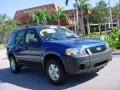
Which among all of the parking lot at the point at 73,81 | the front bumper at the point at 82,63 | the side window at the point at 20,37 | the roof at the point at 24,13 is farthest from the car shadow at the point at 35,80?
Answer: the roof at the point at 24,13

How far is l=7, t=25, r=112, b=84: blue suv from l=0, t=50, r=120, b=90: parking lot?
1.14 feet

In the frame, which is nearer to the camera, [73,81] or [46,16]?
[73,81]

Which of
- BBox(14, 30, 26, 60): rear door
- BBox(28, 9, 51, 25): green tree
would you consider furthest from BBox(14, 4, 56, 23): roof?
BBox(14, 30, 26, 60): rear door

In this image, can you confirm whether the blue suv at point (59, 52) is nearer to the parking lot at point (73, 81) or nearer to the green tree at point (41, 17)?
the parking lot at point (73, 81)

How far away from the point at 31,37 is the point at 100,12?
6043 cm

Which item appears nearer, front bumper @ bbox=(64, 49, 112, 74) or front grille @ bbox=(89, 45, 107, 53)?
front bumper @ bbox=(64, 49, 112, 74)

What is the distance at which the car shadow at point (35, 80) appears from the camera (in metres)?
8.63

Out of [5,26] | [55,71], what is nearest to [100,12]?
[5,26]

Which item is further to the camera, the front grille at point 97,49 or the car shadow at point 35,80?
the car shadow at point 35,80

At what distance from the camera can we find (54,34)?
9.50m

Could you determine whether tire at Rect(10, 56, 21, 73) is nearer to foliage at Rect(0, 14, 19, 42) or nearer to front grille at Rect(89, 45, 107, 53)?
front grille at Rect(89, 45, 107, 53)

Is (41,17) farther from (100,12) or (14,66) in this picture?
(14,66)

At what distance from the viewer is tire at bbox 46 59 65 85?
830cm

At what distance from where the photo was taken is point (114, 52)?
14570mm
